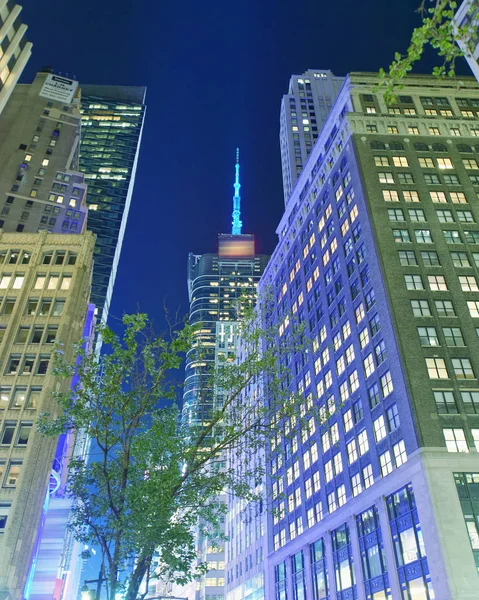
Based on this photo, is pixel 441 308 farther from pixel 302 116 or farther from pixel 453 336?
pixel 302 116

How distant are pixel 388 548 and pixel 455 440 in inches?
465

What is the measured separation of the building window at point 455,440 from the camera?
148 feet

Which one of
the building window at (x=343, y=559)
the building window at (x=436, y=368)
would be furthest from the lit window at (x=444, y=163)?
the building window at (x=343, y=559)

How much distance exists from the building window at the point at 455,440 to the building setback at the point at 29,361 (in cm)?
3531

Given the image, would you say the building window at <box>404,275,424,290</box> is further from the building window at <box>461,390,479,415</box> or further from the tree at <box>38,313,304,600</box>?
the tree at <box>38,313,304,600</box>

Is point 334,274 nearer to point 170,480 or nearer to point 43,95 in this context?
point 170,480

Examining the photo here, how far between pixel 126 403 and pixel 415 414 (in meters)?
35.9

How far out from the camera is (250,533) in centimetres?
9681

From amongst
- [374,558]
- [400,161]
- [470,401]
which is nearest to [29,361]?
[374,558]

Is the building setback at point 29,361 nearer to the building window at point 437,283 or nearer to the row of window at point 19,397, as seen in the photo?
the row of window at point 19,397

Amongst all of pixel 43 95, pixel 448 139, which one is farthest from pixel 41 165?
pixel 448 139

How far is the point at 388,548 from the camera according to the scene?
46.3 m

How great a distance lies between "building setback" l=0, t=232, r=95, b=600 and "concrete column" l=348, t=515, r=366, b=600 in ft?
106

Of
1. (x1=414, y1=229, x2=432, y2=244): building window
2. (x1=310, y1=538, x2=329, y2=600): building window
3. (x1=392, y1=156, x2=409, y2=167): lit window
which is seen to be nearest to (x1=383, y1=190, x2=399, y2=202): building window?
(x1=414, y1=229, x2=432, y2=244): building window
